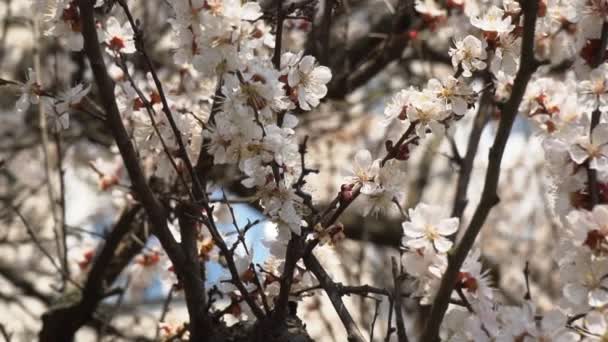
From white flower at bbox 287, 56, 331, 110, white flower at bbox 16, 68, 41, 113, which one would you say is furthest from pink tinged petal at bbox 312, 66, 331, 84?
white flower at bbox 16, 68, 41, 113

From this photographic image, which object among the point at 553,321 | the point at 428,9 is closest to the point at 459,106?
the point at 553,321

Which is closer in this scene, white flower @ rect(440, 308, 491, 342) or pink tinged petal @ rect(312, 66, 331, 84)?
white flower @ rect(440, 308, 491, 342)

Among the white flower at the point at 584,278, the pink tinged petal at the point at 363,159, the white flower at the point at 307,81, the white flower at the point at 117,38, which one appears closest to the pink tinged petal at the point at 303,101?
the white flower at the point at 307,81

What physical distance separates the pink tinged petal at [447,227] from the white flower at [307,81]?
35 centimetres

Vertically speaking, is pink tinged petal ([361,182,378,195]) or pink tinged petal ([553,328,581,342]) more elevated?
pink tinged petal ([361,182,378,195])

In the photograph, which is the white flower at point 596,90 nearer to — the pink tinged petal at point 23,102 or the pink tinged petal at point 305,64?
the pink tinged petal at point 305,64

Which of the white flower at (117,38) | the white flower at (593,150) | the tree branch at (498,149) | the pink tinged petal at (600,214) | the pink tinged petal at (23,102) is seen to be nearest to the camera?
the tree branch at (498,149)

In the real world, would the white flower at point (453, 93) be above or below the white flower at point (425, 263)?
above

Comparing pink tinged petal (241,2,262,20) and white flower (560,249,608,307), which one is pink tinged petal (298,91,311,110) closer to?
pink tinged petal (241,2,262,20)

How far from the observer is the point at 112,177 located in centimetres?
301

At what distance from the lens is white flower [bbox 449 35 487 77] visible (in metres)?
1.97

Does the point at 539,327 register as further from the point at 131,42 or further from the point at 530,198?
the point at 530,198

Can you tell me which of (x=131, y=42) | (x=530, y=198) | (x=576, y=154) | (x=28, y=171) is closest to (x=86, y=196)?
(x=28, y=171)

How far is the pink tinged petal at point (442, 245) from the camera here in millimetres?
1794
